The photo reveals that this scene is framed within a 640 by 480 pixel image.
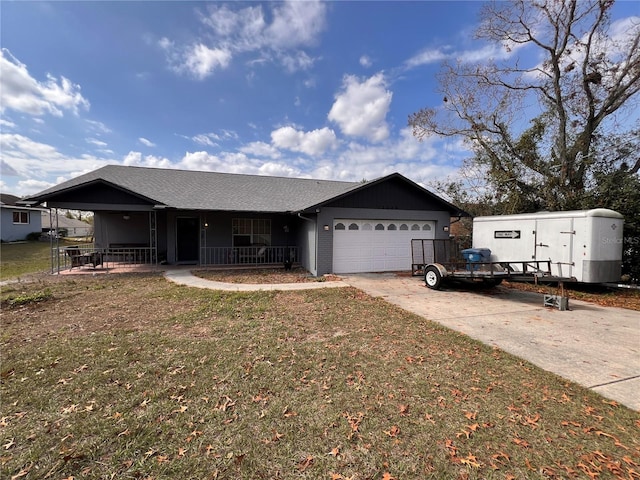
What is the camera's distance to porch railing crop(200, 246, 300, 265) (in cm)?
1341

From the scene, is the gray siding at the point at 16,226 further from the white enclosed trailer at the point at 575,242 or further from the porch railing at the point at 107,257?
the white enclosed trailer at the point at 575,242

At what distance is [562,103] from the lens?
13883mm

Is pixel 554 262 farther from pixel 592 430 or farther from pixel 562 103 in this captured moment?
pixel 562 103

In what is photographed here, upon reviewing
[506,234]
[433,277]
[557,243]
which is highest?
[506,234]

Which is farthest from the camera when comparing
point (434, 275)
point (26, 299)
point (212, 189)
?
point (212, 189)

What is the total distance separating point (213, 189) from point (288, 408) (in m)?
13.3

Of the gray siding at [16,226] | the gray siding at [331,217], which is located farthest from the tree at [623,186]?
the gray siding at [16,226]

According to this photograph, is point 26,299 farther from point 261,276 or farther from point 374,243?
point 374,243

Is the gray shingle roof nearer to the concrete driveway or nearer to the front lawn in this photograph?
the concrete driveway

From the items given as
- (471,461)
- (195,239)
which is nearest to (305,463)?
(471,461)

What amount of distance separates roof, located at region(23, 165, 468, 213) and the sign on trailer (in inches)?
81.9

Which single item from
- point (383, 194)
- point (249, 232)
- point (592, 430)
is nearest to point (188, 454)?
point (592, 430)

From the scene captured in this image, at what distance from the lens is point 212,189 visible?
1444 centimetres

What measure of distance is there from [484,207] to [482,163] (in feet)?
8.76
